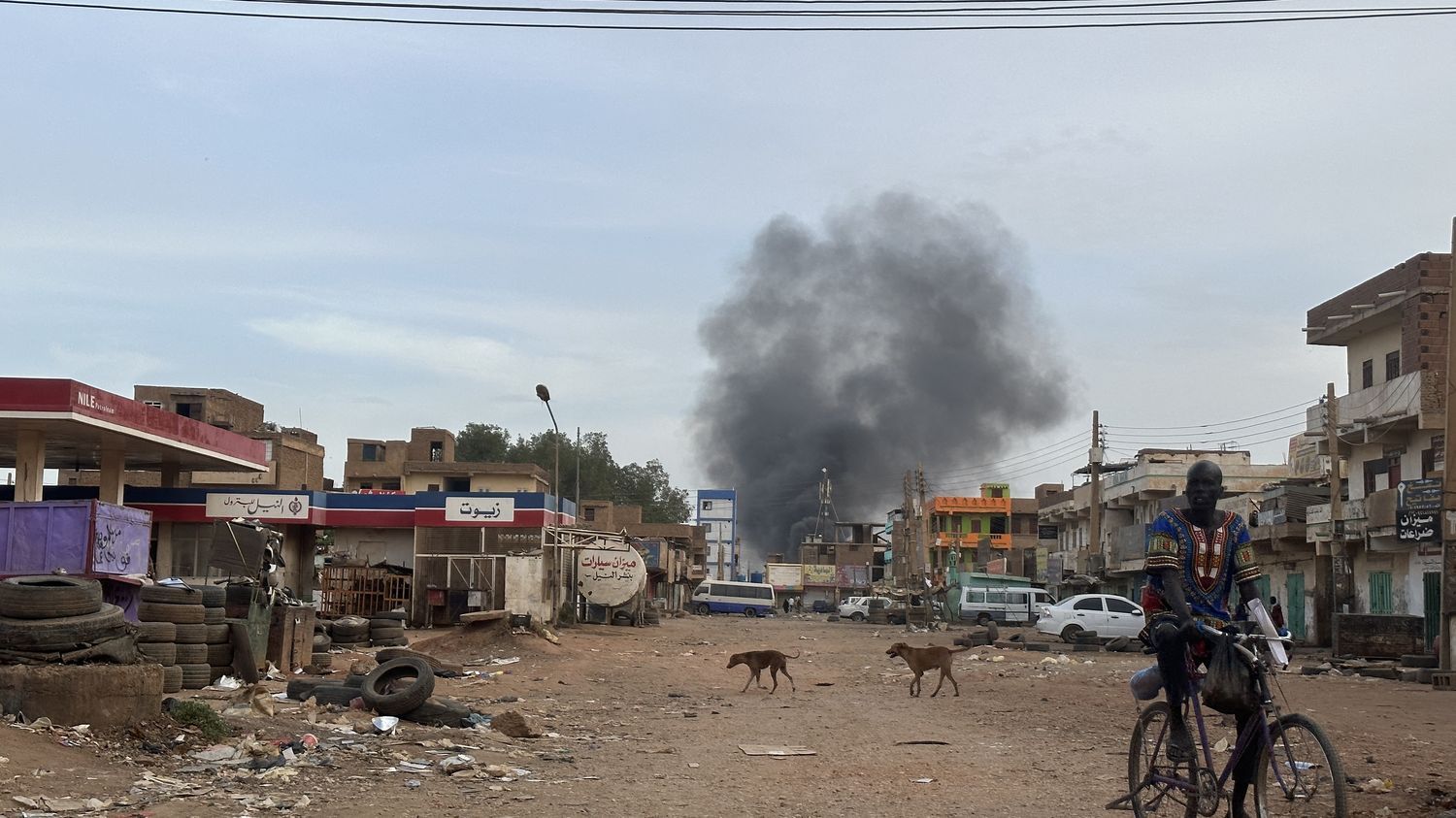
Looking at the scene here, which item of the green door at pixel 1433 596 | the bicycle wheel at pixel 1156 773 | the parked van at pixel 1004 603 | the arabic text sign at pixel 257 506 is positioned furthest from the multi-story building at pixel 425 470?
the bicycle wheel at pixel 1156 773

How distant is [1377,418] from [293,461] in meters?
48.7

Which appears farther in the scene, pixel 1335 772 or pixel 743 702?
pixel 743 702

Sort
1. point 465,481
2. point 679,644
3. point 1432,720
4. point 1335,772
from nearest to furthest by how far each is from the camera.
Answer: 1. point 1335,772
2. point 1432,720
3. point 679,644
4. point 465,481

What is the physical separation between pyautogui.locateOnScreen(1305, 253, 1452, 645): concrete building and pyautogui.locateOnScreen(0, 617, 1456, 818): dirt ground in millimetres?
16049

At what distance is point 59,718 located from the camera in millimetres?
10617

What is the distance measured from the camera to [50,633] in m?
11.4

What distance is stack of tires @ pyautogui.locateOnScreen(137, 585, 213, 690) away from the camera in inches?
637

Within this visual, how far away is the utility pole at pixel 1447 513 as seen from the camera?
18.2 meters

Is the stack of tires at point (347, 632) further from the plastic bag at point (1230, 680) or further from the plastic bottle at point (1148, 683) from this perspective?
the plastic bag at point (1230, 680)

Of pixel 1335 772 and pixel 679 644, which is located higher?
pixel 1335 772

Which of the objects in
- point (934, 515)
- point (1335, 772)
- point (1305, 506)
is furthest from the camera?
point (934, 515)

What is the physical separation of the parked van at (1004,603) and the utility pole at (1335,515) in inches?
755

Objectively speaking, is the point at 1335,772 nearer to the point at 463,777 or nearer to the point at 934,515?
the point at 463,777

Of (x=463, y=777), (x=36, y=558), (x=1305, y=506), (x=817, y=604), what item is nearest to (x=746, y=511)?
(x=817, y=604)
